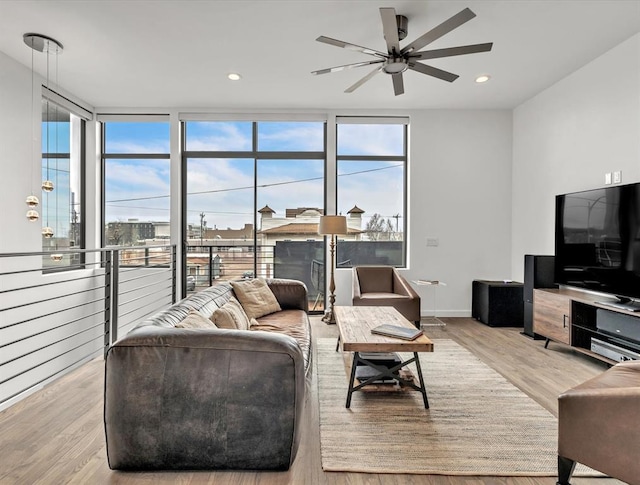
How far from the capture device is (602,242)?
11.4 ft

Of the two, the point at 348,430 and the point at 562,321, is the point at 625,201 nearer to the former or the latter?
the point at 562,321

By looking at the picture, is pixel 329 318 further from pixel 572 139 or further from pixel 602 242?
pixel 572 139

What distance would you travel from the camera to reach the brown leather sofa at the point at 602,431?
4.83 ft

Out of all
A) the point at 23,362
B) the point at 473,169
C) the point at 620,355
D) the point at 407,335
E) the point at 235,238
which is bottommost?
the point at 23,362

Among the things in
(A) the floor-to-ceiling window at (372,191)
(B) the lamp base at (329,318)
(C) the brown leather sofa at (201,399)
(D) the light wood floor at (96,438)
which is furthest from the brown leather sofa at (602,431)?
(A) the floor-to-ceiling window at (372,191)

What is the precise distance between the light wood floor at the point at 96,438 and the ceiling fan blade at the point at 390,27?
2591 mm

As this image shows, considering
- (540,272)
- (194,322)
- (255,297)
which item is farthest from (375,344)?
(540,272)

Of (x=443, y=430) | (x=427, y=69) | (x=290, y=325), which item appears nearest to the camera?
(x=443, y=430)

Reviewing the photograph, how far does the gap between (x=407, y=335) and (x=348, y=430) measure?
703 mm

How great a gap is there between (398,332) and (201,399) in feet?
4.54

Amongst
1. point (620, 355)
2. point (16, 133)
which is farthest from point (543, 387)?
point (16, 133)

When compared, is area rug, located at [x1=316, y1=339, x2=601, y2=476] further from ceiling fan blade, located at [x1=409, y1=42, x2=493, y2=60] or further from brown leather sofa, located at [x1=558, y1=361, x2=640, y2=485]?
ceiling fan blade, located at [x1=409, y1=42, x2=493, y2=60]

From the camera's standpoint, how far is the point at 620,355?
10.1 ft

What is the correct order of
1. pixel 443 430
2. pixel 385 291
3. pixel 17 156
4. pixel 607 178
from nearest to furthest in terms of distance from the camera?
pixel 443 430
pixel 607 178
pixel 17 156
pixel 385 291
